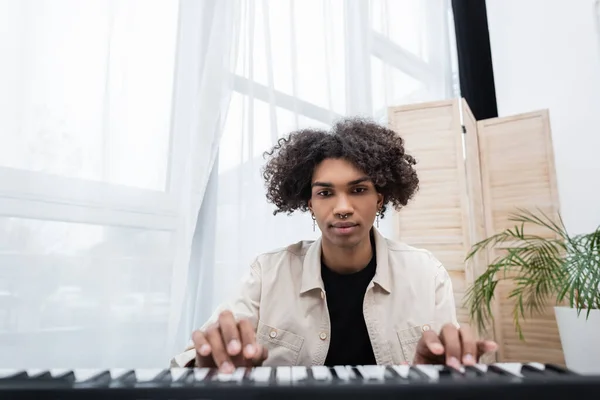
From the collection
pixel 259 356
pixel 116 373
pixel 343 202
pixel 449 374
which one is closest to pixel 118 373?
pixel 116 373

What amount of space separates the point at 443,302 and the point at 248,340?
629mm

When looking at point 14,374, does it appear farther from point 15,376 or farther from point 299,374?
point 299,374

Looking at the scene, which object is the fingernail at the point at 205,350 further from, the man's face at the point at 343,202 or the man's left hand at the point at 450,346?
the man's face at the point at 343,202

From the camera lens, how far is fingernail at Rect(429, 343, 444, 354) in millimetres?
522

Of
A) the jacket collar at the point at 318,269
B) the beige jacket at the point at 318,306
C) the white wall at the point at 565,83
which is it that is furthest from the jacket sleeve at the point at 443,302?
the white wall at the point at 565,83

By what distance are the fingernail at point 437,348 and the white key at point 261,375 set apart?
0.32 metres

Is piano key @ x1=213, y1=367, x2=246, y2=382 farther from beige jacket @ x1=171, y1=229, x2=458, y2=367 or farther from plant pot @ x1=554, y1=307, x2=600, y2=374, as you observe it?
plant pot @ x1=554, y1=307, x2=600, y2=374

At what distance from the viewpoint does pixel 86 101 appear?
1.09 m

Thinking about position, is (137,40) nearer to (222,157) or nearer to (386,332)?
(222,157)

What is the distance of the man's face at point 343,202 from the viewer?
3.04ft

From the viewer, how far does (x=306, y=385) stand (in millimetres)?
225

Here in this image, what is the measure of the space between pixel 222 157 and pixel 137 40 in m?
0.47

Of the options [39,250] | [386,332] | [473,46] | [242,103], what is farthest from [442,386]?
[473,46]

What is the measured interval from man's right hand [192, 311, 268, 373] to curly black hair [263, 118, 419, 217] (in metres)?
0.56
